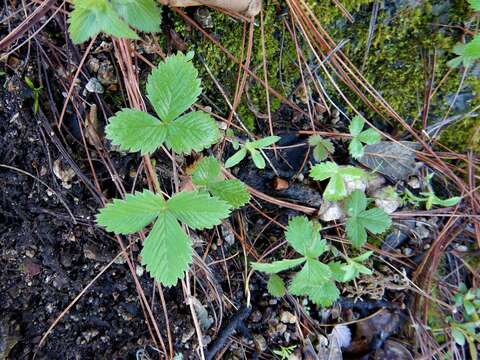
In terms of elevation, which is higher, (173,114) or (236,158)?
(173,114)

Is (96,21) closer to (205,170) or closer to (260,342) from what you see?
(205,170)

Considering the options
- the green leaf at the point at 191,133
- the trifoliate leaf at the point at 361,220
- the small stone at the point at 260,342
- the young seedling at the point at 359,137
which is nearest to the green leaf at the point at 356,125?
the young seedling at the point at 359,137

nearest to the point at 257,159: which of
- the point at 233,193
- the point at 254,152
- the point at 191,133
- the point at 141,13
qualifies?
the point at 254,152

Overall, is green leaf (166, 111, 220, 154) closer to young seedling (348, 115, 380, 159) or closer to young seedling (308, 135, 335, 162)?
young seedling (308, 135, 335, 162)

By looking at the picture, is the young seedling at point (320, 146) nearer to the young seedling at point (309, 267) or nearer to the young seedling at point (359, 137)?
the young seedling at point (359, 137)

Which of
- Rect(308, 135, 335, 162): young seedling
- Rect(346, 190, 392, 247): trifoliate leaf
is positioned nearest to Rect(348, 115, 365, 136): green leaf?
Rect(308, 135, 335, 162): young seedling

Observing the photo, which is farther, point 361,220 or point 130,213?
point 361,220

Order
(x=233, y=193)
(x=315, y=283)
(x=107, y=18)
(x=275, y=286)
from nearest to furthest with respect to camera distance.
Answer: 1. (x=107, y=18)
2. (x=233, y=193)
3. (x=315, y=283)
4. (x=275, y=286)

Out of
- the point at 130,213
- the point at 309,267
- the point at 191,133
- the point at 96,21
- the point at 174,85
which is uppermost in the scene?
the point at 96,21
